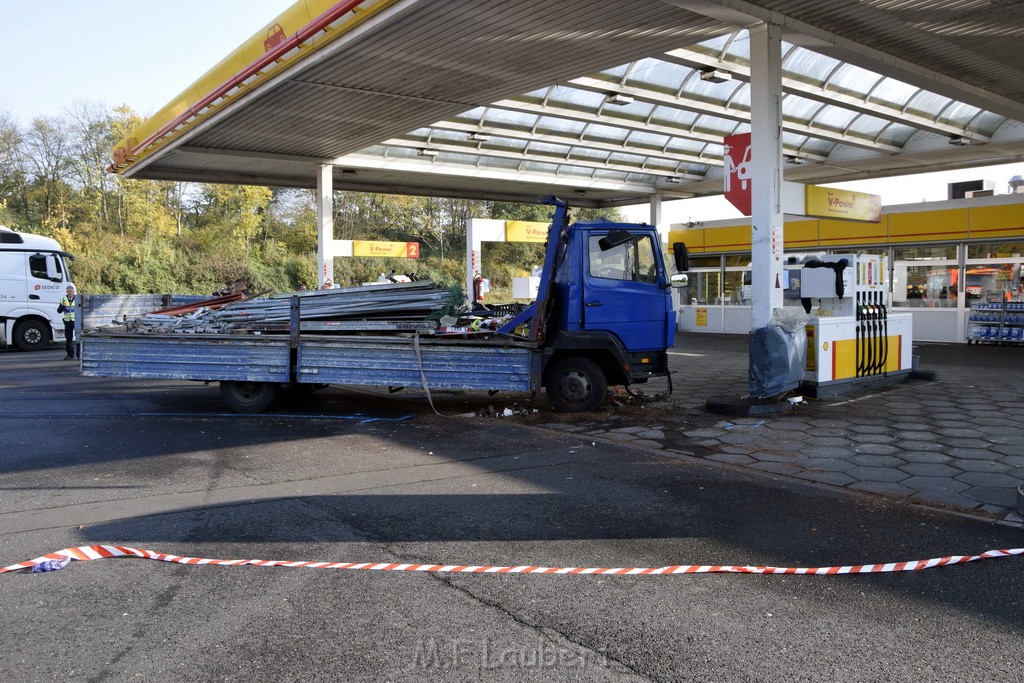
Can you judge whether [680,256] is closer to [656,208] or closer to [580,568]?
[580,568]

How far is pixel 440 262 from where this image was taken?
44.2m

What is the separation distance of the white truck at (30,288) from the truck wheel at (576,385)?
17.8 m

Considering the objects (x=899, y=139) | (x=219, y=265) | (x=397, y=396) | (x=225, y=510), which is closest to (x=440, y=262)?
(x=219, y=265)

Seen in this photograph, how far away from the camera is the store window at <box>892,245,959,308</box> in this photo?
19.3 meters

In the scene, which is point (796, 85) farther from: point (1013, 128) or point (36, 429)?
point (36, 429)

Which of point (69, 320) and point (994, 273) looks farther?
point (994, 273)

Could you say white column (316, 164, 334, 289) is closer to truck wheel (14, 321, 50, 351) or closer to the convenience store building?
truck wheel (14, 321, 50, 351)

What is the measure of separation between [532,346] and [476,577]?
16.4 ft

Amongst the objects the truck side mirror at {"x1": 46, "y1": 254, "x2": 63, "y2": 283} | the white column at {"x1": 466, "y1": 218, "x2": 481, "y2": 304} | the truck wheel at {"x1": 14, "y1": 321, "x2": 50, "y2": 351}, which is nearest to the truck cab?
the white column at {"x1": 466, "y1": 218, "x2": 481, "y2": 304}

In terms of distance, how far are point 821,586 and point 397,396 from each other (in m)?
8.41

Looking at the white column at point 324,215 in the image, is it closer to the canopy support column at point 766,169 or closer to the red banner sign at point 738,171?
the red banner sign at point 738,171

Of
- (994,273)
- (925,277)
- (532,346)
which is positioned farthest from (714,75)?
(994,273)

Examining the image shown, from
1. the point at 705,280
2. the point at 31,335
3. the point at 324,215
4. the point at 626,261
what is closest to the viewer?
the point at 626,261

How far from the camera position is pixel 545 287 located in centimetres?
920
